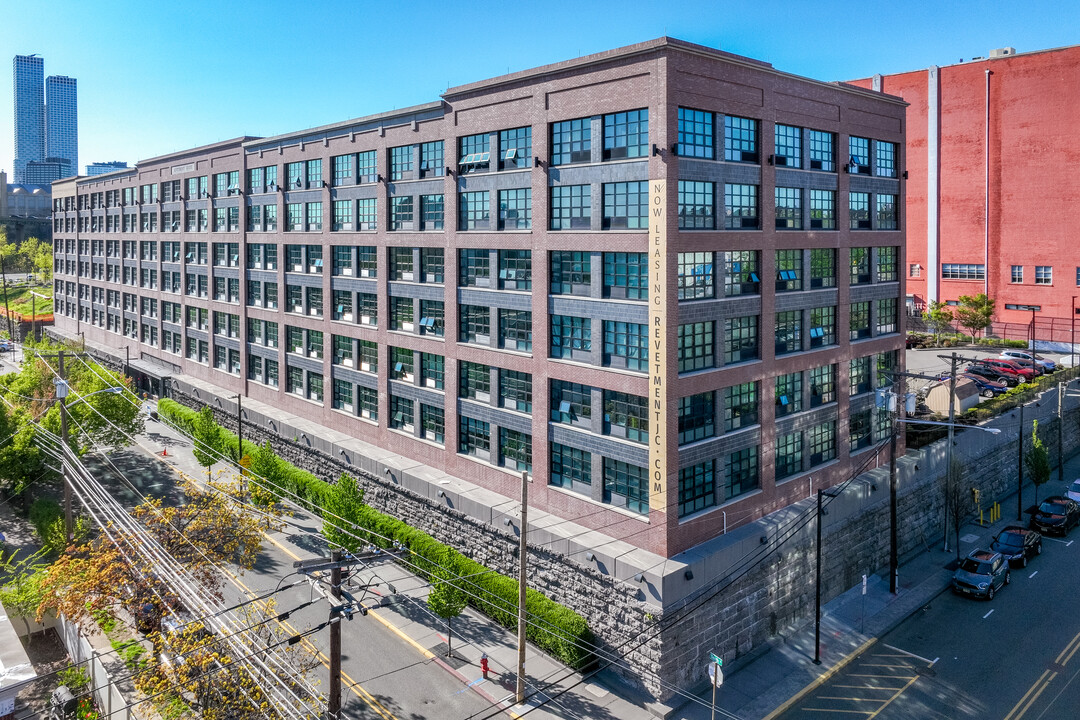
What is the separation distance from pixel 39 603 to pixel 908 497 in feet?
134

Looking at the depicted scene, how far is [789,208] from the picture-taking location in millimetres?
35219

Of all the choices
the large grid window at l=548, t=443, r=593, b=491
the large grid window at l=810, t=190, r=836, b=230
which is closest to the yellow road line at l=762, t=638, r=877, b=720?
the large grid window at l=548, t=443, r=593, b=491

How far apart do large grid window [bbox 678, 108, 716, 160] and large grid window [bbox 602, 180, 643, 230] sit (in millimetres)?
2199

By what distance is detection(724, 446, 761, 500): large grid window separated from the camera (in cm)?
3262

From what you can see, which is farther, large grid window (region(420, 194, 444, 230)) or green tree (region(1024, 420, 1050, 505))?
green tree (region(1024, 420, 1050, 505))

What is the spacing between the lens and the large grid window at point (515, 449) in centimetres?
3531

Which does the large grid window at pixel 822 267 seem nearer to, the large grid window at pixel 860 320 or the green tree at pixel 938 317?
the large grid window at pixel 860 320

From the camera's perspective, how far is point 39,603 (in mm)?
30250

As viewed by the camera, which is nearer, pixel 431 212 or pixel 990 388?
pixel 431 212

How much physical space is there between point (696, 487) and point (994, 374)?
45947 millimetres

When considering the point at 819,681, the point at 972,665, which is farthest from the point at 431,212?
the point at 972,665

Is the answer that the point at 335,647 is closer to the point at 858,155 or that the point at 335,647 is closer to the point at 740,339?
the point at 740,339

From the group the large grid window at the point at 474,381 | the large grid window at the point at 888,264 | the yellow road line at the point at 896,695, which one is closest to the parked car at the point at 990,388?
the large grid window at the point at 888,264

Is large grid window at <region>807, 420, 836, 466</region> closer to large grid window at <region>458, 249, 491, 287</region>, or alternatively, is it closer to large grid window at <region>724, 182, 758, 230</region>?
large grid window at <region>724, 182, 758, 230</region>
